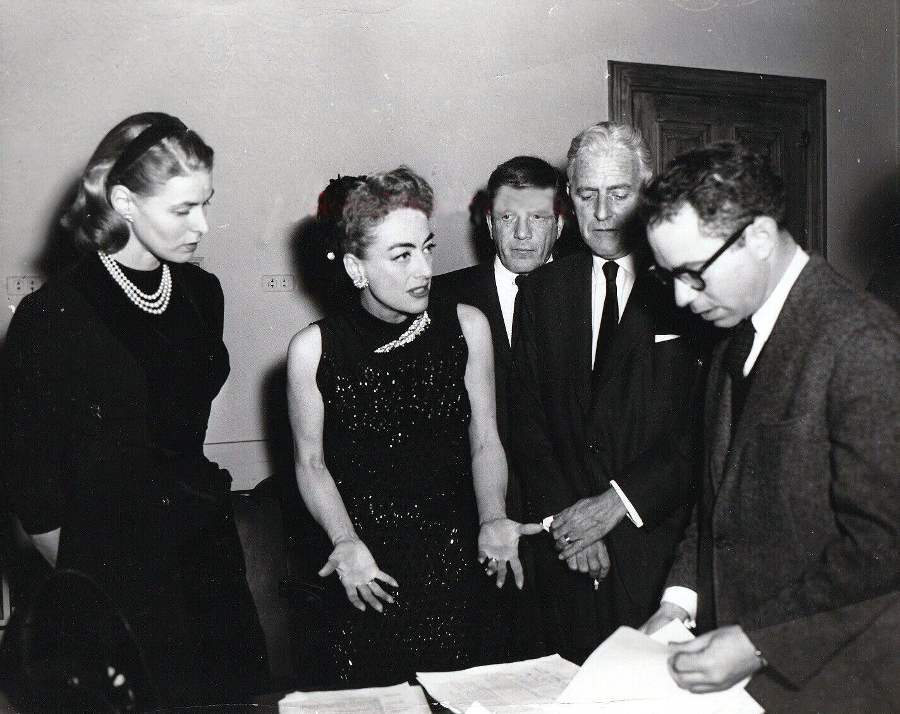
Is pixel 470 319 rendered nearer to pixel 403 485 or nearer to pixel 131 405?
pixel 403 485

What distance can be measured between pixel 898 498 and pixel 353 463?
4.35ft

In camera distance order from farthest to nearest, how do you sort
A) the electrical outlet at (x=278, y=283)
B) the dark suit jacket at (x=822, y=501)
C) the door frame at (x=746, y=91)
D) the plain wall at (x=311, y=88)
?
the door frame at (x=746, y=91), the electrical outlet at (x=278, y=283), the plain wall at (x=311, y=88), the dark suit jacket at (x=822, y=501)

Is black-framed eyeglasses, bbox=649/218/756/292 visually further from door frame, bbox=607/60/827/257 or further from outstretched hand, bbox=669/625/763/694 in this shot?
door frame, bbox=607/60/827/257

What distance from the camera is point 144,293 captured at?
1.88 metres

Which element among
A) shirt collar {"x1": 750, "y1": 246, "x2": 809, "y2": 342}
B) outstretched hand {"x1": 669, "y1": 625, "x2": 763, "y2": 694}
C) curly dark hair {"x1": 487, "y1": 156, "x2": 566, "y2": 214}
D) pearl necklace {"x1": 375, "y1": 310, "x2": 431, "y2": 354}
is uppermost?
curly dark hair {"x1": 487, "y1": 156, "x2": 566, "y2": 214}

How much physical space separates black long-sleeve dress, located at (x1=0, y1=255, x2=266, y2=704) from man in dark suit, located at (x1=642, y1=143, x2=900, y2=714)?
3.40ft

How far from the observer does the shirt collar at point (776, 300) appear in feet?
4.63

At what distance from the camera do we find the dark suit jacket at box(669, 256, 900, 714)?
4.00 feet

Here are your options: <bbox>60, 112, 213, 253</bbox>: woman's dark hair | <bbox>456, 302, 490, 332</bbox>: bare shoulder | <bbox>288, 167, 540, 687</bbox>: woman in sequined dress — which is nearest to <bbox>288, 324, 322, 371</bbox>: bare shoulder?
<bbox>288, 167, 540, 687</bbox>: woman in sequined dress

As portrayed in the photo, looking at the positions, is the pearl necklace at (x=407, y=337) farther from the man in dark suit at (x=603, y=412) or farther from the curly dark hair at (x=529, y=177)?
the curly dark hair at (x=529, y=177)

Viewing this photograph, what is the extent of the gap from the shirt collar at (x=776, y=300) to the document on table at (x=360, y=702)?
88cm

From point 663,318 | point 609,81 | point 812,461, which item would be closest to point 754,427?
point 812,461

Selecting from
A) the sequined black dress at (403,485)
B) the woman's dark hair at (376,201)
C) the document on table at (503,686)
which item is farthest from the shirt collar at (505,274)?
the document on table at (503,686)

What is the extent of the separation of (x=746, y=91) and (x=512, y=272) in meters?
2.26
